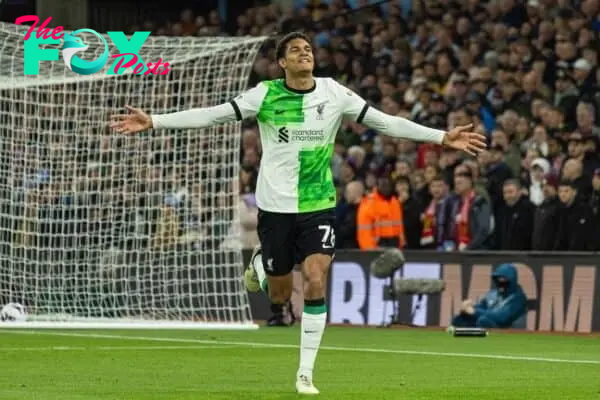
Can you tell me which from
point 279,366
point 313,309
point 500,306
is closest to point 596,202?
point 500,306

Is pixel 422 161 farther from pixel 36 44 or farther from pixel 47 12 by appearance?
pixel 47 12

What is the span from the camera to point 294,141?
425 inches

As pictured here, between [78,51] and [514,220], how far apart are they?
5.90m

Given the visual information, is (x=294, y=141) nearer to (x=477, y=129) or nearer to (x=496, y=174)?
(x=496, y=174)

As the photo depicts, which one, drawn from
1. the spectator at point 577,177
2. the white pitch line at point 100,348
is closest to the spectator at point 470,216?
the spectator at point 577,177

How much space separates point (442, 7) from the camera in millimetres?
26922

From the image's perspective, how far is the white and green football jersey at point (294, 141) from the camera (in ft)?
35.2

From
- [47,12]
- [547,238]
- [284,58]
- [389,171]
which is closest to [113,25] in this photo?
[47,12]

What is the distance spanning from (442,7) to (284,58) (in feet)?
54.1

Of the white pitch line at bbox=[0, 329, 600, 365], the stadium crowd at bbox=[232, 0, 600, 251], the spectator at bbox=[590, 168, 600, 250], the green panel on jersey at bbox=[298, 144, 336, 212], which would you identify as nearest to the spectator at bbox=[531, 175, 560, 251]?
the stadium crowd at bbox=[232, 0, 600, 251]

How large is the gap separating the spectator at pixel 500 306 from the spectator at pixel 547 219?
53 centimetres

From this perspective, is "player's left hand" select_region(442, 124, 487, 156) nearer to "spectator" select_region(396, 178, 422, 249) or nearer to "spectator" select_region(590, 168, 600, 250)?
"spectator" select_region(590, 168, 600, 250)

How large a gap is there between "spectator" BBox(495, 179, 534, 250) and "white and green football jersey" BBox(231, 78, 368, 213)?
30.4 feet

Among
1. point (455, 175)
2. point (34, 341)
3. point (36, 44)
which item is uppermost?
point (36, 44)
